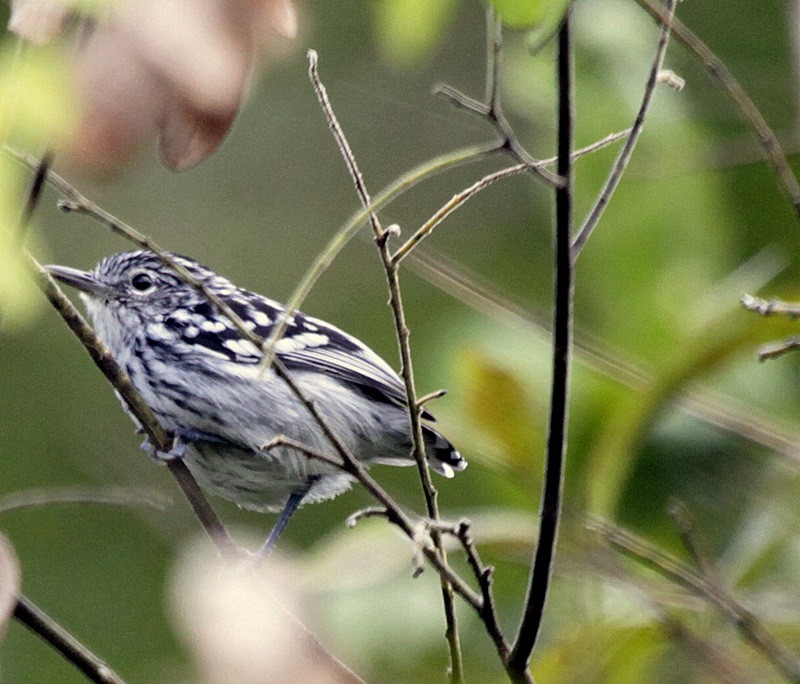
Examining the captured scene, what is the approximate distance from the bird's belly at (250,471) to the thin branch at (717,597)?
120 centimetres

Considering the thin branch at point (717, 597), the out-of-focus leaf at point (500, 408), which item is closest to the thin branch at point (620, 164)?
the thin branch at point (717, 597)

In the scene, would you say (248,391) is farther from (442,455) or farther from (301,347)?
(442,455)

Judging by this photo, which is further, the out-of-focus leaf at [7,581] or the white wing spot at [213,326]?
the white wing spot at [213,326]

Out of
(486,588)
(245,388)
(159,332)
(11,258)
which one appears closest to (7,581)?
(11,258)

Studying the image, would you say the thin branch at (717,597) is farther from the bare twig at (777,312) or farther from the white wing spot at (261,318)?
the white wing spot at (261,318)

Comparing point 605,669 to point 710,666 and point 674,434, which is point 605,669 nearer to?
point 710,666

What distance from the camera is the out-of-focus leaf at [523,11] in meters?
1.22

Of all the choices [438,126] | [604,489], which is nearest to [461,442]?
[604,489]

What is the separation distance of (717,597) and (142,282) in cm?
241

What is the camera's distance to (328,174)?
10672 mm

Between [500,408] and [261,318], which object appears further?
[261,318]

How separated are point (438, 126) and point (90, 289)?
570 centimetres

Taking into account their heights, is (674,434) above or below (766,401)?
below

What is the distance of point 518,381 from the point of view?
3.60 m
